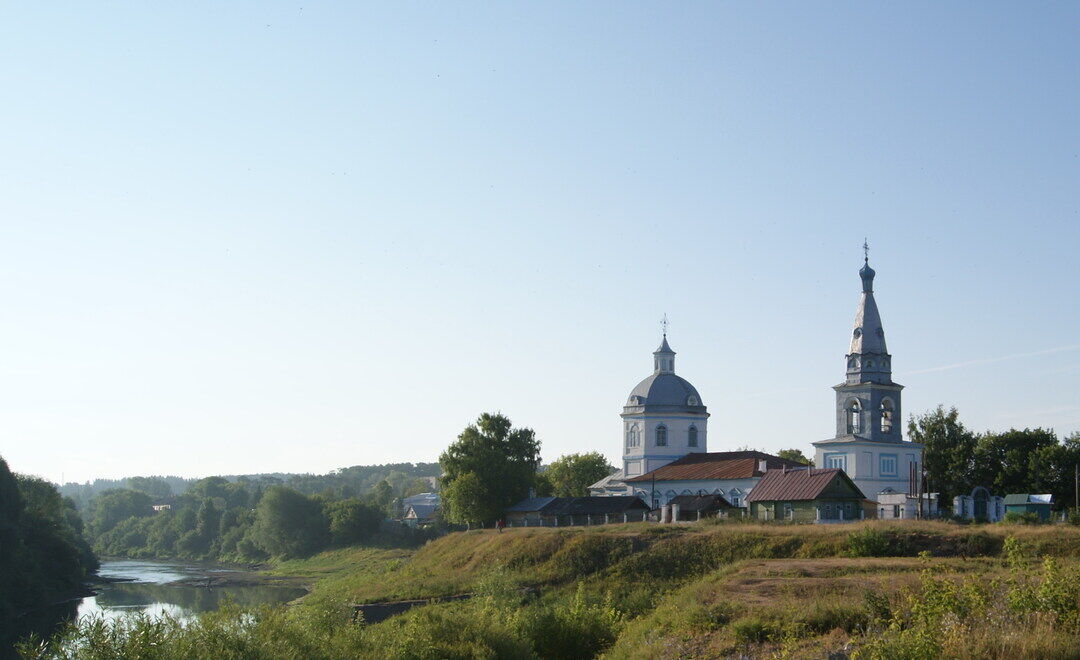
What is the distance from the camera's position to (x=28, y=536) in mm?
66875

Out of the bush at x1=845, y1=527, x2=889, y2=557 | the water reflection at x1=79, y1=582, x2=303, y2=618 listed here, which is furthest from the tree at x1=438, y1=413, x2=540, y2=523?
the bush at x1=845, y1=527, x2=889, y2=557

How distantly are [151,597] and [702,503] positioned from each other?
110 feet

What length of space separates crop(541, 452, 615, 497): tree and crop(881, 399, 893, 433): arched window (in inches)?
1254

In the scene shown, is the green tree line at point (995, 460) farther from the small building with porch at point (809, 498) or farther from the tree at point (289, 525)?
the tree at point (289, 525)

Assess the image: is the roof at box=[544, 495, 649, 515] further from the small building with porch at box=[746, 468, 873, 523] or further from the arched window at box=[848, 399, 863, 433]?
the arched window at box=[848, 399, 863, 433]

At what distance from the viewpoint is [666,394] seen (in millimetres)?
68500

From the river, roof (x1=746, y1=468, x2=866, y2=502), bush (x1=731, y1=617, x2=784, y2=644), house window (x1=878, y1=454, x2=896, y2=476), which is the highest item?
house window (x1=878, y1=454, x2=896, y2=476)

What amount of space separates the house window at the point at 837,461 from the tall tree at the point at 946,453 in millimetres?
9068

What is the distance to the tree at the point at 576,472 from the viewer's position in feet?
283

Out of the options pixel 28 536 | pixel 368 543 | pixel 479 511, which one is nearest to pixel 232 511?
pixel 368 543

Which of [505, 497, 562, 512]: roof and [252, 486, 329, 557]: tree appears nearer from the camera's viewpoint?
[505, 497, 562, 512]: roof

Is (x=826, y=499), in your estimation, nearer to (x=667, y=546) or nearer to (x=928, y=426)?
A: (x=667, y=546)

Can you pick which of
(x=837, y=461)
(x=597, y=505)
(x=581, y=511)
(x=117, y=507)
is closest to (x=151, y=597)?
(x=581, y=511)

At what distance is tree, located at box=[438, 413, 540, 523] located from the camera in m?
64.4
